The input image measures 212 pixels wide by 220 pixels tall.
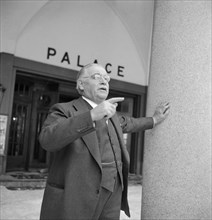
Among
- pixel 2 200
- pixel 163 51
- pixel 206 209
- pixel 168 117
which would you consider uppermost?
pixel 163 51

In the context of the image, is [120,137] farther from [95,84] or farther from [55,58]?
[55,58]

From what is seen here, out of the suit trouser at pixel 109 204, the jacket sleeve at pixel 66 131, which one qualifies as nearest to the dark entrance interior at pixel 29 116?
the suit trouser at pixel 109 204

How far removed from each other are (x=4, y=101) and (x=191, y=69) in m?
6.02

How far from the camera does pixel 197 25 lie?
1828 millimetres

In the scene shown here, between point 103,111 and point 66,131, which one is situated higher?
point 103,111

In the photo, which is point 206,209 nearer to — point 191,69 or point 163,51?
point 191,69

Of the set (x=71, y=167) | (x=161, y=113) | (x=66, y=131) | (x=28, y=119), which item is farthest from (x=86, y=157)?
(x=28, y=119)

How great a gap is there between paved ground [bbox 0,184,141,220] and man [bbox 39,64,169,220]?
2293 millimetres

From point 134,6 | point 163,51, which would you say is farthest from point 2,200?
point 134,6

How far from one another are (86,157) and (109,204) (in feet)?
1.21

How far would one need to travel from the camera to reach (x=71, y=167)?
4.68 feet

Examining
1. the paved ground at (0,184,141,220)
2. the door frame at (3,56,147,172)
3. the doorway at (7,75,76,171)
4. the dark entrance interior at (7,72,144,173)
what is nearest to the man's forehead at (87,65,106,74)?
the paved ground at (0,184,141,220)

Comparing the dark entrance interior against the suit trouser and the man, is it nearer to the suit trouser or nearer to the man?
the man

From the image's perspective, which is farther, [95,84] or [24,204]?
[24,204]
